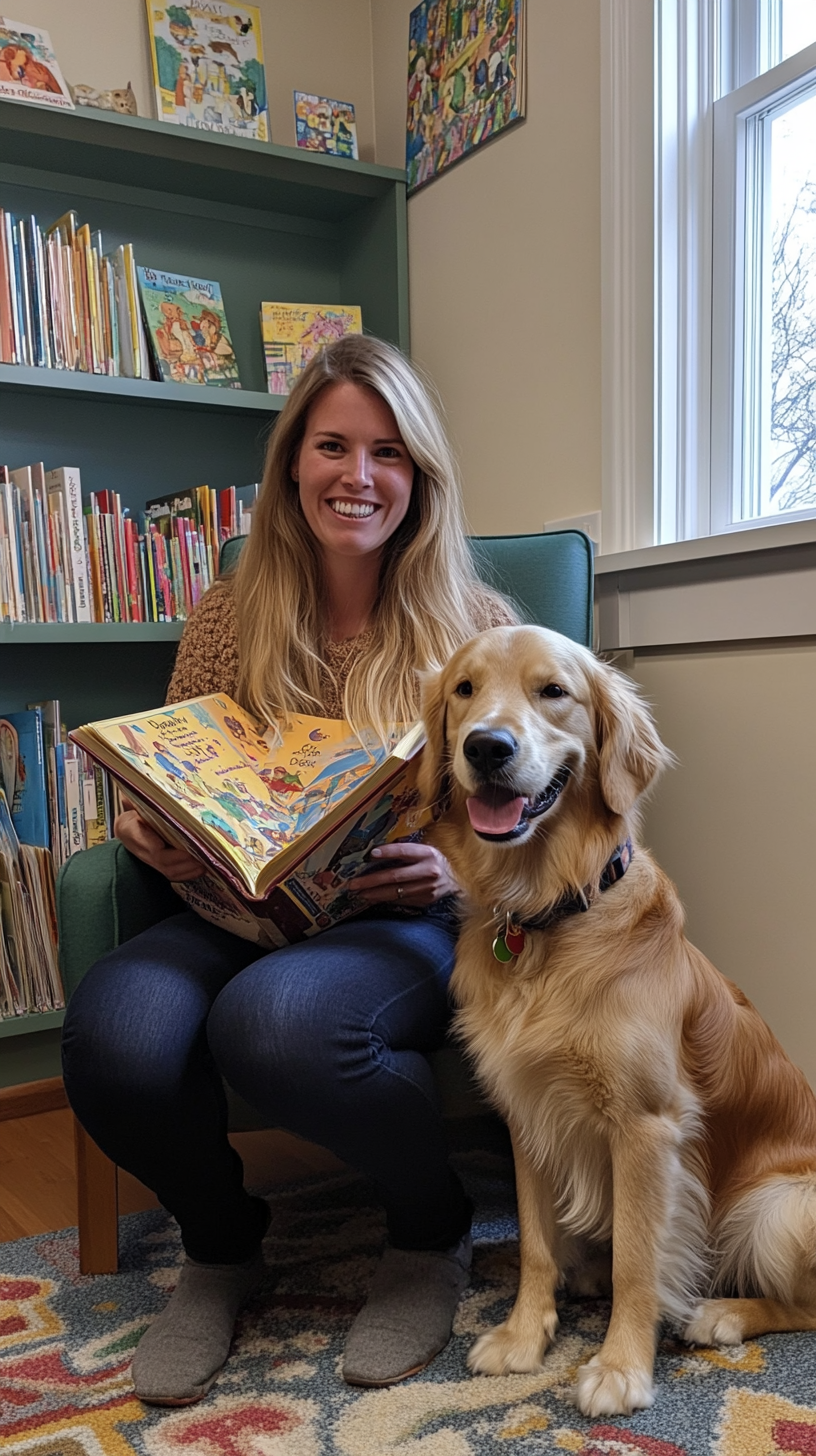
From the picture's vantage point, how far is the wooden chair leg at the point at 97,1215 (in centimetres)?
147

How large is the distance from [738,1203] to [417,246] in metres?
2.10

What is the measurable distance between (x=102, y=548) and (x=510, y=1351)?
1.69 m

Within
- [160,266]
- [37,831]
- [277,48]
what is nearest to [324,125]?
[277,48]

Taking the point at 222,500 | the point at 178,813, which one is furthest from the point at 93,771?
the point at 178,813

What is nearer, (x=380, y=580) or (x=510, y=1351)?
(x=510, y=1351)

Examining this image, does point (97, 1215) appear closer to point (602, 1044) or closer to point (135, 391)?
point (602, 1044)

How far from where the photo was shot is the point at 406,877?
1.33m

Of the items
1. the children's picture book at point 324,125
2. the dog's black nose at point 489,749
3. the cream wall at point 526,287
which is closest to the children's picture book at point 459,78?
the cream wall at point 526,287

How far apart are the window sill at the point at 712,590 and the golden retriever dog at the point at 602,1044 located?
0.39m

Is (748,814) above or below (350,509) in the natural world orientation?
below

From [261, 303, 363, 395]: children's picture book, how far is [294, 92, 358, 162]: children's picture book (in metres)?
0.34

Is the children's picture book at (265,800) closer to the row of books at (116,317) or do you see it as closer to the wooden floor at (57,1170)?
the wooden floor at (57,1170)

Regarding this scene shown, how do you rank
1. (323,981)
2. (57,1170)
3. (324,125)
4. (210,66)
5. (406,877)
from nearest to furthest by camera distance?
(323,981) < (406,877) < (57,1170) < (210,66) < (324,125)

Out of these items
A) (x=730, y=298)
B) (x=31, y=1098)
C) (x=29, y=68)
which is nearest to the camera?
(x=730, y=298)
